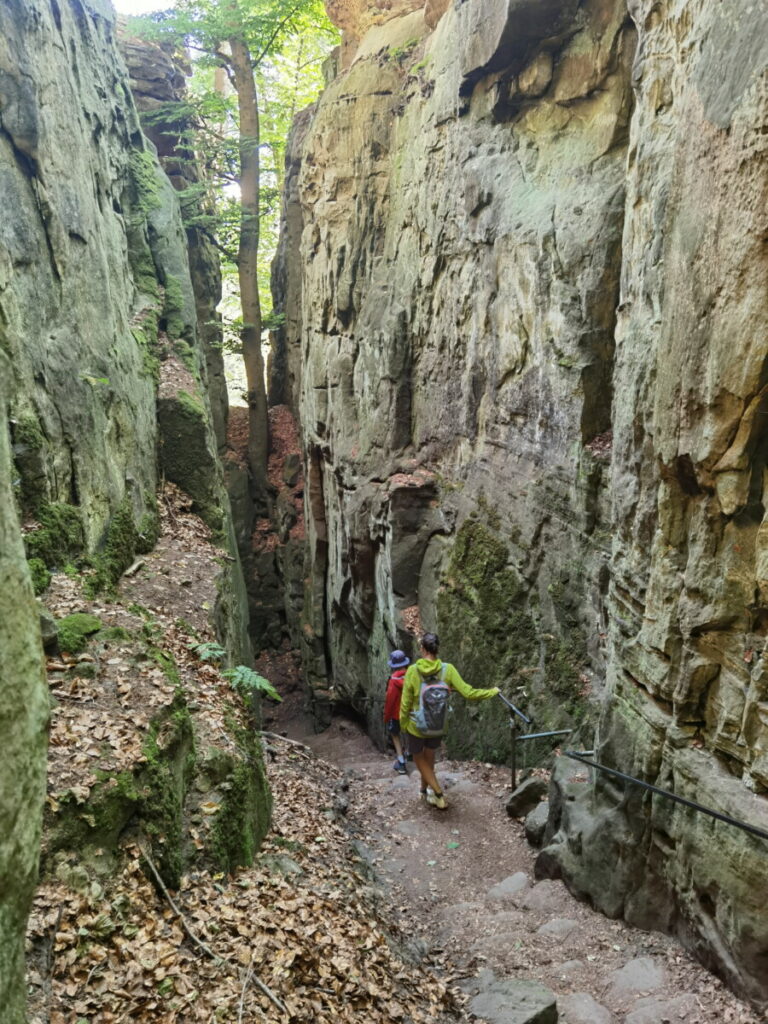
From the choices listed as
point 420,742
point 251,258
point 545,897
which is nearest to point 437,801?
point 420,742

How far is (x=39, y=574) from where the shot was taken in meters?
7.00

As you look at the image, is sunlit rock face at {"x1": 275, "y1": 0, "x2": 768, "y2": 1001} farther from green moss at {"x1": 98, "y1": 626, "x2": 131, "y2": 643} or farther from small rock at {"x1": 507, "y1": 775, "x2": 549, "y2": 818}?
green moss at {"x1": 98, "y1": 626, "x2": 131, "y2": 643}

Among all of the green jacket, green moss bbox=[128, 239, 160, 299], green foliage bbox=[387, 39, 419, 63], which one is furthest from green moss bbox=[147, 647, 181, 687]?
green foliage bbox=[387, 39, 419, 63]

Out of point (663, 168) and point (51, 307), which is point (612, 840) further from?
point (51, 307)

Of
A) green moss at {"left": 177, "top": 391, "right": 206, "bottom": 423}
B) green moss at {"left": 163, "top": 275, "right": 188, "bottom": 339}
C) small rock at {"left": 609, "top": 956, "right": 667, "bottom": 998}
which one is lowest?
small rock at {"left": 609, "top": 956, "right": 667, "bottom": 998}

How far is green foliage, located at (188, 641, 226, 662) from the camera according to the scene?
312 inches

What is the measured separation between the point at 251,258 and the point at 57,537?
51.9 ft

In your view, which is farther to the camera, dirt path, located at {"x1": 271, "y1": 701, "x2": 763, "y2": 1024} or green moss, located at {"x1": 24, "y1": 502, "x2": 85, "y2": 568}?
green moss, located at {"x1": 24, "y1": 502, "x2": 85, "y2": 568}

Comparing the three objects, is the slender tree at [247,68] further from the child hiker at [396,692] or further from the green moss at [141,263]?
the child hiker at [396,692]

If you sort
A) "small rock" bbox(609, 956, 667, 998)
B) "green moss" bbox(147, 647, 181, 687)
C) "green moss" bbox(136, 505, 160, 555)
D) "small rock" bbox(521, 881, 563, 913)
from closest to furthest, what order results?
1. "small rock" bbox(609, 956, 667, 998)
2. "small rock" bbox(521, 881, 563, 913)
3. "green moss" bbox(147, 647, 181, 687)
4. "green moss" bbox(136, 505, 160, 555)

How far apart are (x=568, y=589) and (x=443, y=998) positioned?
5665 mm

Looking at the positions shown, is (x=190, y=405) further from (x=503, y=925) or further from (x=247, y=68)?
(x=247, y=68)

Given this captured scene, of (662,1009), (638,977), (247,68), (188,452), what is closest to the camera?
(662,1009)

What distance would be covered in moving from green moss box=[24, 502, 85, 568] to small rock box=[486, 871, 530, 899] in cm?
570
